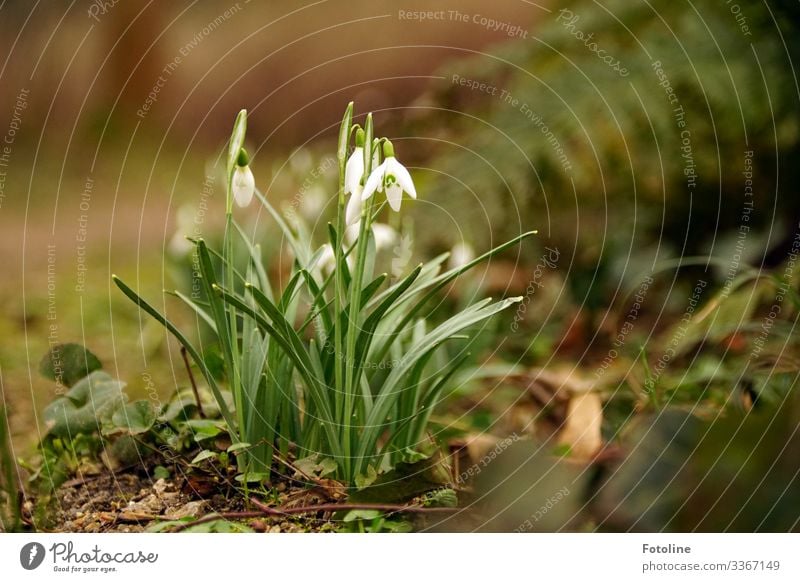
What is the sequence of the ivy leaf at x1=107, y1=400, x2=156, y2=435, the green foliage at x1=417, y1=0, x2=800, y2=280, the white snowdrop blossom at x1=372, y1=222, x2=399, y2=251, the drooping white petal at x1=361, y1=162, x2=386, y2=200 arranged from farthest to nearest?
the green foliage at x1=417, y1=0, x2=800, y2=280 < the white snowdrop blossom at x1=372, y1=222, x2=399, y2=251 < the ivy leaf at x1=107, y1=400, x2=156, y2=435 < the drooping white petal at x1=361, y1=162, x2=386, y2=200

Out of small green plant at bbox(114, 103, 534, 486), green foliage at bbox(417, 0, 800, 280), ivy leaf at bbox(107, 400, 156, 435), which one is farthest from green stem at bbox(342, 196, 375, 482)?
green foliage at bbox(417, 0, 800, 280)

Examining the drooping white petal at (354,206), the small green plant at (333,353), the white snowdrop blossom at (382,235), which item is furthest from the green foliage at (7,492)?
the white snowdrop blossom at (382,235)

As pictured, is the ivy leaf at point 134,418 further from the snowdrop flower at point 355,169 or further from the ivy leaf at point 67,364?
the snowdrop flower at point 355,169

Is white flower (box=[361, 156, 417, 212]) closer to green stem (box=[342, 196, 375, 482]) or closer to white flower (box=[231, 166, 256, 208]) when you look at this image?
green stem (box=[342, 196, 375, 482])

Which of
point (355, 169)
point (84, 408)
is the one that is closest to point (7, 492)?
point (84, 408)
